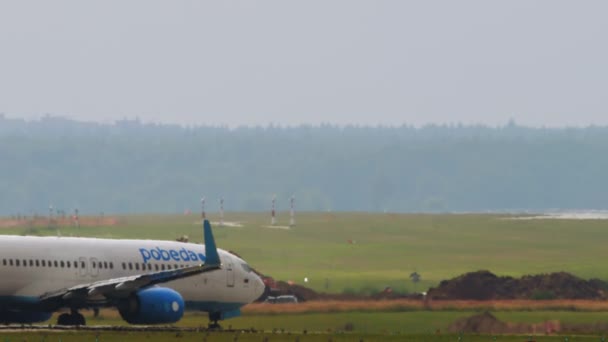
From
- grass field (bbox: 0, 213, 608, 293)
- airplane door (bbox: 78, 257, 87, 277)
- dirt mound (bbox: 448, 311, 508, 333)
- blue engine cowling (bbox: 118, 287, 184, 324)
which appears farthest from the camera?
grass field (bbox: 0, 213, 608, 293)

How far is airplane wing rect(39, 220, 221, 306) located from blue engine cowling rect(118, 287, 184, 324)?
0.31 m

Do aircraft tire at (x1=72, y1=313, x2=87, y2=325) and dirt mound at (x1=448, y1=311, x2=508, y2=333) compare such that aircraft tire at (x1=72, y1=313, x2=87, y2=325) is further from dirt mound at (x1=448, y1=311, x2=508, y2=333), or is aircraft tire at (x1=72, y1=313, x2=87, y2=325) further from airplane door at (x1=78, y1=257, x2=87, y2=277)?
dirt mound at (x1=448, y1=311, x2=508, y2=333)

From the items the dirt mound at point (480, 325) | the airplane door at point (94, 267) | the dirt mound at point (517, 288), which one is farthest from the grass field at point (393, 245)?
the airplane door at point (94, 267)

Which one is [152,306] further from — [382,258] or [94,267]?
[382,258]

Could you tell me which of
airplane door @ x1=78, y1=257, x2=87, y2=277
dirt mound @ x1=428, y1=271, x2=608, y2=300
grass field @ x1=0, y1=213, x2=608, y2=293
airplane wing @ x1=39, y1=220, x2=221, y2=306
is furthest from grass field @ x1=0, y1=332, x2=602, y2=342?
grass field @ x1=0, y1=213, x2=608, y2=293

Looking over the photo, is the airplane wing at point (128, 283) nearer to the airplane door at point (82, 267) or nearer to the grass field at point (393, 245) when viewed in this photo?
the airplane door at point (82, 267)

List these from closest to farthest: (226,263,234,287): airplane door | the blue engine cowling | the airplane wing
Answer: the airplane wing
the blue engine cowling
(226,263,234,287): airplane door

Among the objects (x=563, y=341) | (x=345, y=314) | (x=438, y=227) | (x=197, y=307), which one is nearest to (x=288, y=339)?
(x=563, y=341)

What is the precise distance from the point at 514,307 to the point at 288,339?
2817cm

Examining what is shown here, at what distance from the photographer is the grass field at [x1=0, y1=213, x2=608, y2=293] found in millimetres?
114062

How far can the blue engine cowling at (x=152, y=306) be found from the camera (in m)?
65.9

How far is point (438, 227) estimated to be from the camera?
532 ft

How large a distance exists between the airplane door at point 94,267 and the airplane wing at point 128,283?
0.82 meters

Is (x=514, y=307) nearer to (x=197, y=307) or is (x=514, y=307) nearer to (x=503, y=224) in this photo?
(x=197, y=307)
